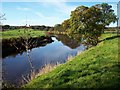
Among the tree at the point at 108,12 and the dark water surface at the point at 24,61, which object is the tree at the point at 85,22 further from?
the tree at the point at 108,12

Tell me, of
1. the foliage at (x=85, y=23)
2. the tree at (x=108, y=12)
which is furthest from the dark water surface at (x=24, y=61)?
the tree at (x=108, y=12)

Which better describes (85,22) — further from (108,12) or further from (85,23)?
(108,12)

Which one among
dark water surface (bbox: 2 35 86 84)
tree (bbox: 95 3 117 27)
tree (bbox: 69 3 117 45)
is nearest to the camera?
dark water surface (bbox: 2 35 86 84)

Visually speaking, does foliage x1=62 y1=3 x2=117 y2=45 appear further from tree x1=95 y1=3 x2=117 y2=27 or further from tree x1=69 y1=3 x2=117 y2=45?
tree x1=95 y1=3 x2=117 y2=27

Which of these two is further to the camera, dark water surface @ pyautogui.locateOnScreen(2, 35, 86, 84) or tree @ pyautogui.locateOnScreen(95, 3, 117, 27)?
tree @ pyautogui.locateOnScreen(95, 3, 117, 27)

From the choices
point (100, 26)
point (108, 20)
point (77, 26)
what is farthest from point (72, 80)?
point (108, 20)

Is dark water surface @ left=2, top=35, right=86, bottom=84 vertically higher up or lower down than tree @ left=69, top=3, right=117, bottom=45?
lower down

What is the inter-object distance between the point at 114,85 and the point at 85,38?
113 feet

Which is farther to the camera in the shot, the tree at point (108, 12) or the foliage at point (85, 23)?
the tree at point (108, 12)

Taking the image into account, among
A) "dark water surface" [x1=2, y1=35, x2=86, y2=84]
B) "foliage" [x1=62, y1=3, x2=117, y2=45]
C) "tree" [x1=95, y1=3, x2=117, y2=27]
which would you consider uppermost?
"tree" [x1=95, y1=3, x2=117, y2=27]

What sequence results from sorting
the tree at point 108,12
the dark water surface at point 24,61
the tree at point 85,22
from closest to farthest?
the dark water surface at point 24,61, the tree at point 85,22, the tree at point 108,12

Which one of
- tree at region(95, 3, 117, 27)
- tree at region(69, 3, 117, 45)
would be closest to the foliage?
tree at region(69, 3, 117, 45)

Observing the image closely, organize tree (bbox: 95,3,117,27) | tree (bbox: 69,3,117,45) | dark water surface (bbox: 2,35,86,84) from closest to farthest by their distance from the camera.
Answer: dark water surface (bbox: 2,35,86,84), tree (bbox: 69,3,117,45), tree (bbox: 95,3,117,27)

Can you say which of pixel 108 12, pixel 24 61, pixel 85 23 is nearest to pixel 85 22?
pixel 85 23
